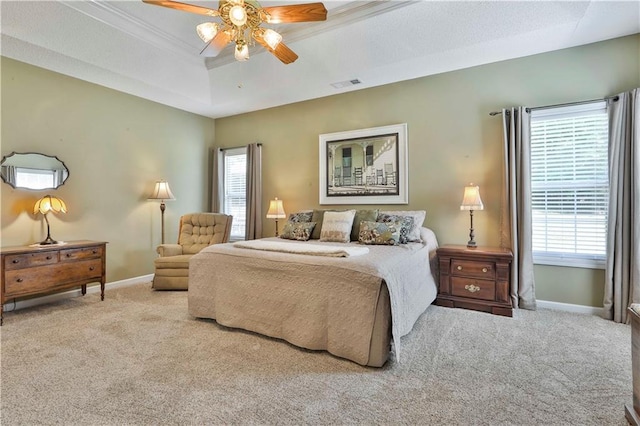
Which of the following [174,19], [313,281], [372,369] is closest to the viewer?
[372,369]

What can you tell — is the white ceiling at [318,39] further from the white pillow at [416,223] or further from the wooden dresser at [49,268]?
the wooden dresser at [49,268]

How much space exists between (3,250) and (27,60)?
6.98 ft

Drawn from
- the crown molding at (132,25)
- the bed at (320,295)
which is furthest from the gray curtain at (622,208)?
the crown molding at (132,25)

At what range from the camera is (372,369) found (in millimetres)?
2182

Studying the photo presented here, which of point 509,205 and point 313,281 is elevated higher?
point 509,205

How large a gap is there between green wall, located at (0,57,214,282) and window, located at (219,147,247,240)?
1.42ft

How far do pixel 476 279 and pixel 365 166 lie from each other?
205 centimetres

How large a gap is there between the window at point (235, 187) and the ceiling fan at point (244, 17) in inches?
125

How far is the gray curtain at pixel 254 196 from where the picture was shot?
5336 millimetres

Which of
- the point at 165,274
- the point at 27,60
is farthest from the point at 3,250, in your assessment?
the point at 27,60

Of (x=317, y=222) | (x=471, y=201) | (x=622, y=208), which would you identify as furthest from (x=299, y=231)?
(x=622, y=208)

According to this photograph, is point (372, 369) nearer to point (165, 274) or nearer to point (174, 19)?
point (165, 274)

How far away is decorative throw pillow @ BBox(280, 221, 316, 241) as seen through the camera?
159 inches

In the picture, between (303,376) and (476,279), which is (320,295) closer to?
(303,376)
